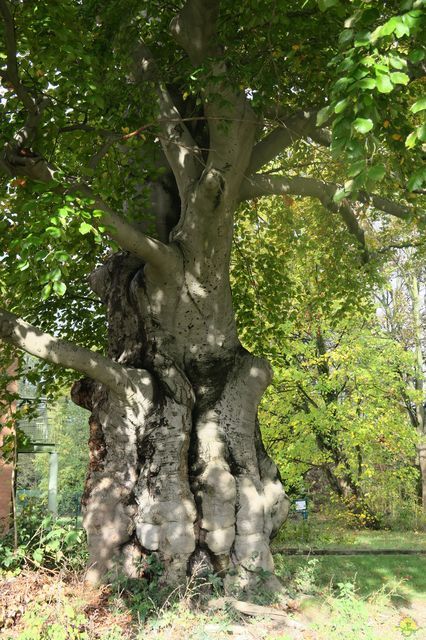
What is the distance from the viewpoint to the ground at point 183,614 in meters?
5.36

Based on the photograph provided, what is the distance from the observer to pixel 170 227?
9719mm

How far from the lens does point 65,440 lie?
45.1m

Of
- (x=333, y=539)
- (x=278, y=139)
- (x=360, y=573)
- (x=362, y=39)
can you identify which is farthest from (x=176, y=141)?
(x=333, y=539)

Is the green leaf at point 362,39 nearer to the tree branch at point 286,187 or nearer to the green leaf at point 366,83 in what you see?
the green leaf at point 366,83

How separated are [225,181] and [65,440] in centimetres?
3998

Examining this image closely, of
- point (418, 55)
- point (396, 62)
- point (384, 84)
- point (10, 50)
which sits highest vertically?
point (10, 50)

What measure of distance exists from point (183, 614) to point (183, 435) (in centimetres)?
233

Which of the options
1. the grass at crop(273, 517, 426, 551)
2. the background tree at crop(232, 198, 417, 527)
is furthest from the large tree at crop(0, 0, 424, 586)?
the background tree at crop(232, 198, 417, 527)

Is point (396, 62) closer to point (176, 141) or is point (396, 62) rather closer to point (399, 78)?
point (399, 78)

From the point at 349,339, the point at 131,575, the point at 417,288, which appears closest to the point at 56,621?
the point at 131,575

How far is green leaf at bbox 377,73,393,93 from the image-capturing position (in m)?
3.59

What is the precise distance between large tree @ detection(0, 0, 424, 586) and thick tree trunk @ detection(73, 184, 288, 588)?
22mm

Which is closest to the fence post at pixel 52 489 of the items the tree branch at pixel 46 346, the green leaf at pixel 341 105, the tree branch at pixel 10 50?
the tree branch at pixel 46 346

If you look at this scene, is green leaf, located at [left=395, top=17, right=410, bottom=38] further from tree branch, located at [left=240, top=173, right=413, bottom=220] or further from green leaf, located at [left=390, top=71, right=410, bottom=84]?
tree branch, located at [left=240, top=173, right=413, bottom=220]
